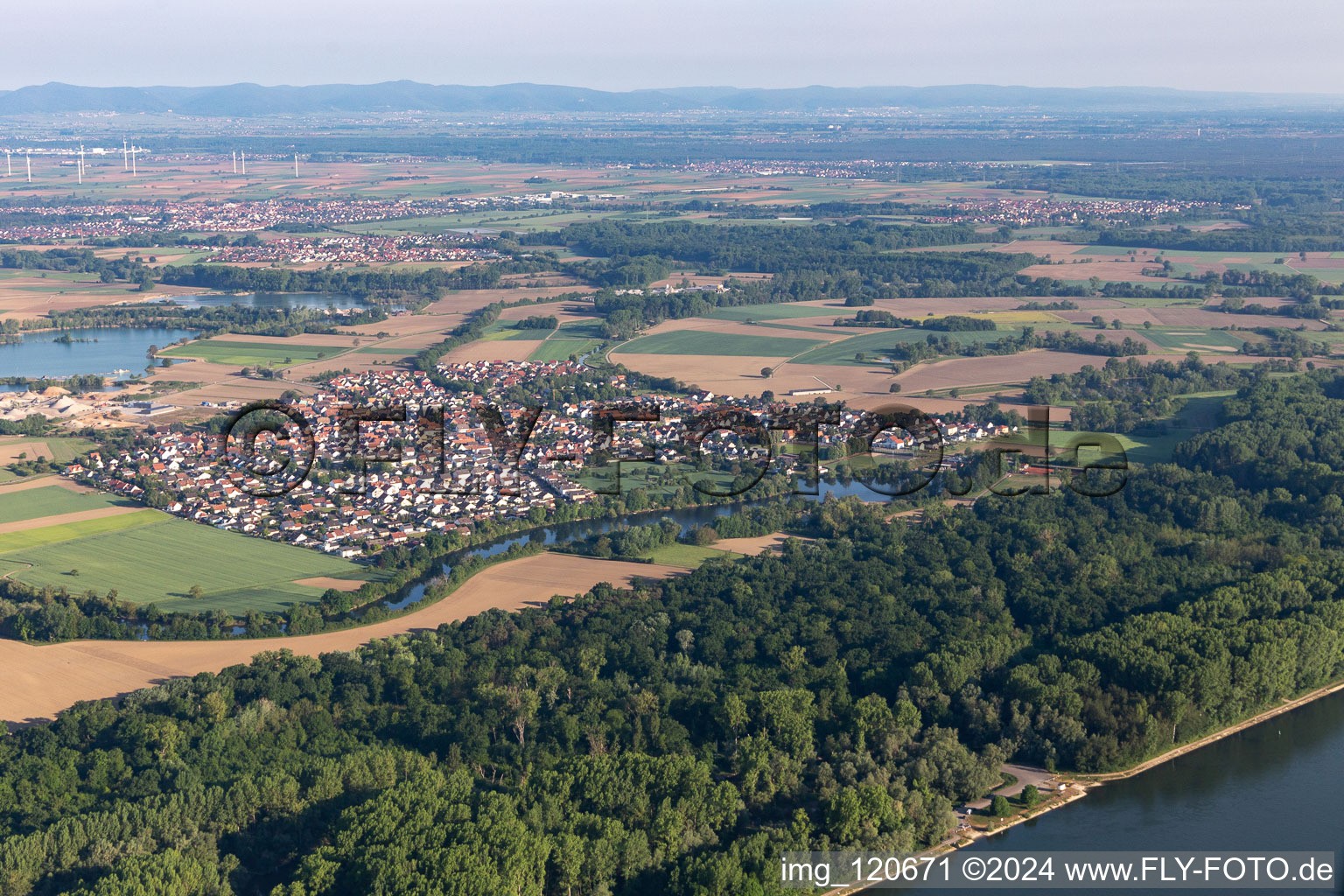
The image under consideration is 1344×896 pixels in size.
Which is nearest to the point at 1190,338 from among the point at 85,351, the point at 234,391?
the point at 234,391

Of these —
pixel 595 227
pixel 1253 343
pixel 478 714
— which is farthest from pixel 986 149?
pixel 478 714

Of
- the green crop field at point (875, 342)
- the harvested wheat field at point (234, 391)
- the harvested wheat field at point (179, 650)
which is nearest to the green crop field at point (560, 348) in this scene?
the green crop field at point (875, 342)

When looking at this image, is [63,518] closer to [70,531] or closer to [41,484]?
[70,531]

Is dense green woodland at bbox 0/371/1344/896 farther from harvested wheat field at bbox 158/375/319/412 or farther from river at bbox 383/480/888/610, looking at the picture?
harvested wheat field at bbox 158/375/319/412

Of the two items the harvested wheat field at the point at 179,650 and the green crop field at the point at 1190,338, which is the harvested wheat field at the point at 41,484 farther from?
the green crop field at the point at 1190,338

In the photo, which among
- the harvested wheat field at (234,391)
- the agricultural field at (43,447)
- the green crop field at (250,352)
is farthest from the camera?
the green crop field at (250,352)

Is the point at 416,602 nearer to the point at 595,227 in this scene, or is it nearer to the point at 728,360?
the point at 728,360
